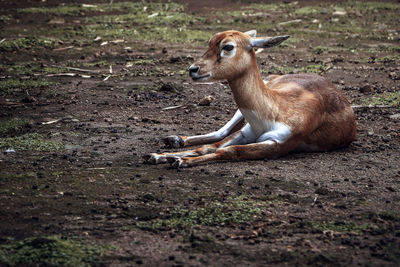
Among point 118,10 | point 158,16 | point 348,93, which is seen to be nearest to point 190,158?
point 348,93

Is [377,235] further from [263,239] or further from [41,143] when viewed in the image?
[41,143]

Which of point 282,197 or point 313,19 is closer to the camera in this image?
point 282,197

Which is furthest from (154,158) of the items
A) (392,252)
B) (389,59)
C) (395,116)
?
(389,59)

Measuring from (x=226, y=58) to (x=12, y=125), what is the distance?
274 cm

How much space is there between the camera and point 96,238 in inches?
172

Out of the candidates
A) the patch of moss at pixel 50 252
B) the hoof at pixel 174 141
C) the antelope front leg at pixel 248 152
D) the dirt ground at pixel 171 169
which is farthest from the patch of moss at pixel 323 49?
the patch of moss at pixel 50 252

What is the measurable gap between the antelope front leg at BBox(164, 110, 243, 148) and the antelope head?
870mm

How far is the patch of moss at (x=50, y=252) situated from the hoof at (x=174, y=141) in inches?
103

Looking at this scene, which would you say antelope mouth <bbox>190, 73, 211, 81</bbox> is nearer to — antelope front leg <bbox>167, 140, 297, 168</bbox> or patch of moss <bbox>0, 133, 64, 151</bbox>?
antelope front leg <bbox>167, 140, 297, 168</bbox>

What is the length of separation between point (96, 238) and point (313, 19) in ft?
39.5

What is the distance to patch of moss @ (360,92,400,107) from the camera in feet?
28.7

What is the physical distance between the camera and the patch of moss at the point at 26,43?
38.6 feet

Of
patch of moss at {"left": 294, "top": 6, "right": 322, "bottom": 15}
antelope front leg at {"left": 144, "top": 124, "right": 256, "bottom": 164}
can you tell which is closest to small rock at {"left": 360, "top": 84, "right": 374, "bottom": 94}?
antelope front leg at {"left": 144, "top": 124, "right": 256, "bottom": 164}

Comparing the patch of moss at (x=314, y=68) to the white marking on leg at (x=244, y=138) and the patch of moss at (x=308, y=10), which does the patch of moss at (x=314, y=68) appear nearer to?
the white marking on leg at (x=244, y=138)
